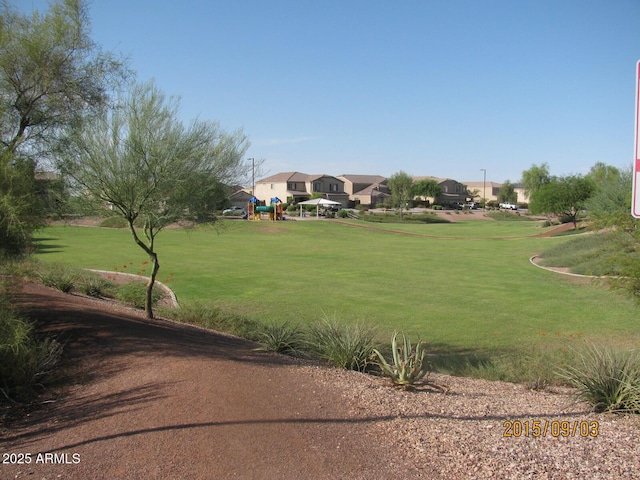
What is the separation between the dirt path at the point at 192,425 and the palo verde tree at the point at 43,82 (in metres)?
4.48

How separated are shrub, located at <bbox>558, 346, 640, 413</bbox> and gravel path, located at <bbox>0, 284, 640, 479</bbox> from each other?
0.23 meters

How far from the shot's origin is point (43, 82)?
11133 mm

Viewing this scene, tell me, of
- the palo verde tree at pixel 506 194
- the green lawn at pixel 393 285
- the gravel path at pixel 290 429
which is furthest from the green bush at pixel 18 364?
the palo verde tree at pixel 506 194

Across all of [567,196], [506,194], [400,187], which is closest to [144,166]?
[567,196]

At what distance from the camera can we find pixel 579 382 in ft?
22.7

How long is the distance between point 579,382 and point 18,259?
27.1ft

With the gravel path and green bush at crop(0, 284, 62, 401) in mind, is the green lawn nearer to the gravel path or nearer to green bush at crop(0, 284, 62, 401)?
the gravel path

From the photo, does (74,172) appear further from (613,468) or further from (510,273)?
(510,273)

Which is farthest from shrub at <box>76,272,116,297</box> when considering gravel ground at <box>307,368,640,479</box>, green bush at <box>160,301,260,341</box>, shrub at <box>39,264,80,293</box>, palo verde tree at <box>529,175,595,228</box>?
palo verde tree at <box>529,175,595,228</box>

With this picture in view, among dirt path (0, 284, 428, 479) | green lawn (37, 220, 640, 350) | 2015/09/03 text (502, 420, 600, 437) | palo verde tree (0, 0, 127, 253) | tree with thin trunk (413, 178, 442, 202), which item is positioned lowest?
green lawn (37, 220, 640, 350)

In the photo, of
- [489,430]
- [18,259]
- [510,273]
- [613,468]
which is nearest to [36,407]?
[18,259]

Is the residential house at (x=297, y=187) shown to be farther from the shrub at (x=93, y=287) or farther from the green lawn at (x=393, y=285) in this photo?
the shrub at (x=93, y=287)

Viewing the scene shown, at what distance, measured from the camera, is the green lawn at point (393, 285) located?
16.9 metres

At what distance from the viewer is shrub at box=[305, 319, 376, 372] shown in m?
8.53
